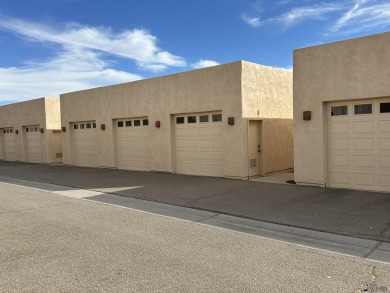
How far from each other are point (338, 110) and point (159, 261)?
7931mm

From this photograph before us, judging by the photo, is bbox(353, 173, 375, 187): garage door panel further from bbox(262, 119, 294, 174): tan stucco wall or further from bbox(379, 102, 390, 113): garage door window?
bbox(262, 119, 294, 174): tan stucco wall

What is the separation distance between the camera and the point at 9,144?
94.3 feet

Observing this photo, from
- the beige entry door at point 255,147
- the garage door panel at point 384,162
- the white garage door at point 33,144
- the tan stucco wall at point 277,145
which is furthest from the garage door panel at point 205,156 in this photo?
the white garage door at point 33,144

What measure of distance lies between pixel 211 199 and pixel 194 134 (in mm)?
5493

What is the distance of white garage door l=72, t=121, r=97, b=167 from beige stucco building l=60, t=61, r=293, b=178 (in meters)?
1.16

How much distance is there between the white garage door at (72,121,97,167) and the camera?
67.7ft

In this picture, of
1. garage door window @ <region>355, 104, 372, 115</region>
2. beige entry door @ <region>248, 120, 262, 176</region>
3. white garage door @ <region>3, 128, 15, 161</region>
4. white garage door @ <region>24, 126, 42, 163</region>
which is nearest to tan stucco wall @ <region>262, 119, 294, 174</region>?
beige entry door @ <region>248, 120, 262, 176</region>

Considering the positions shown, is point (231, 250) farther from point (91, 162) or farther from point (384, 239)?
point (91, 162)

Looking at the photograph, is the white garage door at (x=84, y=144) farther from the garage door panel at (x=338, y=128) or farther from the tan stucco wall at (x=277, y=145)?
the garage door panel at (x=338, y=128)

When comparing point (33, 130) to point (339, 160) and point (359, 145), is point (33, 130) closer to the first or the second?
point (339, 160)

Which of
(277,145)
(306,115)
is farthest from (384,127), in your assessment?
(277,145)

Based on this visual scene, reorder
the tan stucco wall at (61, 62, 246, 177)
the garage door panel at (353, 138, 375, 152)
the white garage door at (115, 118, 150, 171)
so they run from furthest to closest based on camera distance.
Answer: the white garage door at (115, 118, 150, 171) → the tan stucco wall at (61, 62, 246, 177) → the garage door panel at (353, 138, 375, 152)

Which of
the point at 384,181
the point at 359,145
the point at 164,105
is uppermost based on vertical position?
the point at 164,105

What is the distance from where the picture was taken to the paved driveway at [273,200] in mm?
7207
